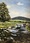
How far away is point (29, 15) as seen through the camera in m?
1.78

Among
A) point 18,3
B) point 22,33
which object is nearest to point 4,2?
point 18,3

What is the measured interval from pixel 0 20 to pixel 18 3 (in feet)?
1.39

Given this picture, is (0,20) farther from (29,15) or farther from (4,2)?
(29,15)

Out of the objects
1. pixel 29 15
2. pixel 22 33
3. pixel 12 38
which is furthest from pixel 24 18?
pixel 12 38

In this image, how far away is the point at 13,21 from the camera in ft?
5.78

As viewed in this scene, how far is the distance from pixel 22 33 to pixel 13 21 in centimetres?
25

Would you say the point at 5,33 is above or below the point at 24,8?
below

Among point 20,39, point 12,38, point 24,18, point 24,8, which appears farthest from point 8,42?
point 24,8

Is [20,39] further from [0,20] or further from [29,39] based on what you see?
[0,20]

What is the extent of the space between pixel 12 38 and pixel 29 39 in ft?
0.92

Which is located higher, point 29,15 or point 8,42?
point 29,15

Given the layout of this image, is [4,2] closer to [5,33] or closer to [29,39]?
[5,33]

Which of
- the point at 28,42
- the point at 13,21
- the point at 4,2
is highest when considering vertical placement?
the point at 4,2

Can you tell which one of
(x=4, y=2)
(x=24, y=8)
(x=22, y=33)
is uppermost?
(x=4, y=2)
